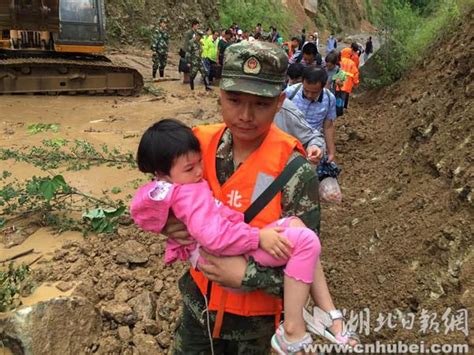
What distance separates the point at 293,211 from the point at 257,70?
0.57 meters

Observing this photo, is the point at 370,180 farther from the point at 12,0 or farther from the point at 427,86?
the point at 12,0

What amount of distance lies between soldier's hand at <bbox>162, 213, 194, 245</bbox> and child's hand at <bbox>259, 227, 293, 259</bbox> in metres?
0.34

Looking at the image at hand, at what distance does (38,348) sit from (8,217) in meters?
2.22

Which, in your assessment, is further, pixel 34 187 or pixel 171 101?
pixel 171 101

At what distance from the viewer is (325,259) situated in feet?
14.5

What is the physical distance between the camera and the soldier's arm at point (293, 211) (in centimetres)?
182

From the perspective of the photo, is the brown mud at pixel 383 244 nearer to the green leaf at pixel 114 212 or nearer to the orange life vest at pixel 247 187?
the green leaf at pixel 114 212

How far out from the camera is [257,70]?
5.95 ft

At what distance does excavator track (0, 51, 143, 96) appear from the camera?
11.1 meters

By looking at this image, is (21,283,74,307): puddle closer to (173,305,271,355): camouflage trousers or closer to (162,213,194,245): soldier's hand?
(173,305,271,355): camouflage trousers

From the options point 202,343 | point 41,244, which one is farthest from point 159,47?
point 202,343

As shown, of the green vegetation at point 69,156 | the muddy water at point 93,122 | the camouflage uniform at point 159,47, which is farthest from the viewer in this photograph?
the camouflage uniform at point 159,47

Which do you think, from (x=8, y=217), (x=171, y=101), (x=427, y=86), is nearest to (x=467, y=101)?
(x=427, y=86)

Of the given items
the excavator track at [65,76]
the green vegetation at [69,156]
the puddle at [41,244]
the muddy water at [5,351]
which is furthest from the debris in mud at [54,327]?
the excavator track at [65,76]
